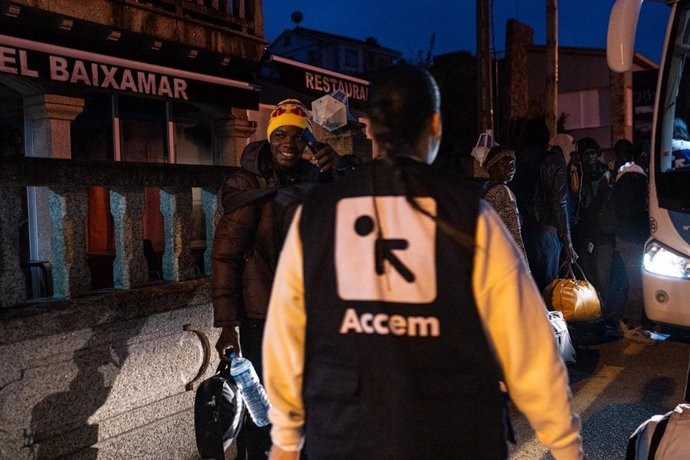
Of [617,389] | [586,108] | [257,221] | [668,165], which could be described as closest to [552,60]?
[668,165]

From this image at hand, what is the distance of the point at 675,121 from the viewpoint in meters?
5.65

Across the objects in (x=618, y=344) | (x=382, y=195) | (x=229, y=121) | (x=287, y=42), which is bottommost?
(x=618, y=344)

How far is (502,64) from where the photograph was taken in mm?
31562

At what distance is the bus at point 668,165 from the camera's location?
5.28 m

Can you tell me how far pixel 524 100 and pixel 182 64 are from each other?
2074cm

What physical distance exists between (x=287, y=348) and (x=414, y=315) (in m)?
0.40

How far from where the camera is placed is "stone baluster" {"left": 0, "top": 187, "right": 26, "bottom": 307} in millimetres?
3457

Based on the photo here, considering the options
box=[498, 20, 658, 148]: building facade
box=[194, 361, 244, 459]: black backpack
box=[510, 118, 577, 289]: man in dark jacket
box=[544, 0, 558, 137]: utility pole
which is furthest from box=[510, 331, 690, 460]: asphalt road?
box=[498, 20, 658, 148]: building facade

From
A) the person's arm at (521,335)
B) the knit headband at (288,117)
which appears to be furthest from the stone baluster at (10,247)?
the person's arm at (521,335)

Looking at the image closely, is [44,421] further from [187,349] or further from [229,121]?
[229,121]

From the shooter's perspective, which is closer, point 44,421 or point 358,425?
point 358,425

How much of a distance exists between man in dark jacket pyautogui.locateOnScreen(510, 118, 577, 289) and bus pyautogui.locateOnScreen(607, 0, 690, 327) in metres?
0.91

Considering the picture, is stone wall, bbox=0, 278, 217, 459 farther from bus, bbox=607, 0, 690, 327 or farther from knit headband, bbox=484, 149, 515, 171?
bus, bbox=607, 0, 690, 327

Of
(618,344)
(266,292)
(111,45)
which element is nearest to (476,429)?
(266,292)
